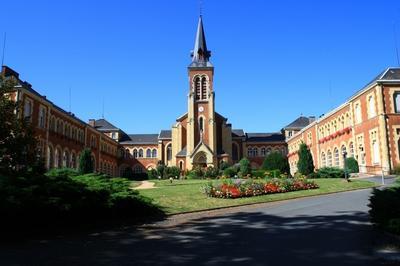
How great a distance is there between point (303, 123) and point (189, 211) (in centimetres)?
7015

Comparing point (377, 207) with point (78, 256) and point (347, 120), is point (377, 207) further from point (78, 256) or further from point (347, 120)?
point (347, 120)

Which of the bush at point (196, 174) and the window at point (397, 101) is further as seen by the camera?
the bush at point (196, 174)

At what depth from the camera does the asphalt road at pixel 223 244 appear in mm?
8219

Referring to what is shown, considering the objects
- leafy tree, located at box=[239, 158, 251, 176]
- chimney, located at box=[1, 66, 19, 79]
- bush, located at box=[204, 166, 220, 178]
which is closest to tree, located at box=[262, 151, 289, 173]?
leafy tree, located at box=[239, 158, 251, 176]

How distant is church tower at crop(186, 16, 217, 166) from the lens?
2382 inches

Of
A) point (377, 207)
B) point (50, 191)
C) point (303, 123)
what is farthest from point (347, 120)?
point (50, 191)

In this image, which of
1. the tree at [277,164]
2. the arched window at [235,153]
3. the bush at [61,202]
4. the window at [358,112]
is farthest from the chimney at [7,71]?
the arched window at [235,153]

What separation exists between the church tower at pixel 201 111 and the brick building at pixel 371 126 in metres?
Answer: 18.4

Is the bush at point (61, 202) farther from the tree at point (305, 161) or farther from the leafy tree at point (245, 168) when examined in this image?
the leafy tree at point (245, 168)

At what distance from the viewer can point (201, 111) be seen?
63938 millimetres

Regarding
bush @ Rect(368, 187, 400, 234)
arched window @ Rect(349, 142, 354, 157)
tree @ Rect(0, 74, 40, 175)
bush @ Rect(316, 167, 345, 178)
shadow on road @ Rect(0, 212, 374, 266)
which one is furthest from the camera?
arched window @ Rect(349, 142, 354, 157)

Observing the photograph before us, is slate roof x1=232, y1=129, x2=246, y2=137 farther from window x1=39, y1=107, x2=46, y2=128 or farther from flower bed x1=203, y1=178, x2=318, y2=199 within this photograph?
flower bed x1=203, y1=178, x2=318, y2=199

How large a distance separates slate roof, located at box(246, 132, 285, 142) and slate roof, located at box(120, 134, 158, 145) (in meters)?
19.6

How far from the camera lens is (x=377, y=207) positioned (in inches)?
408
